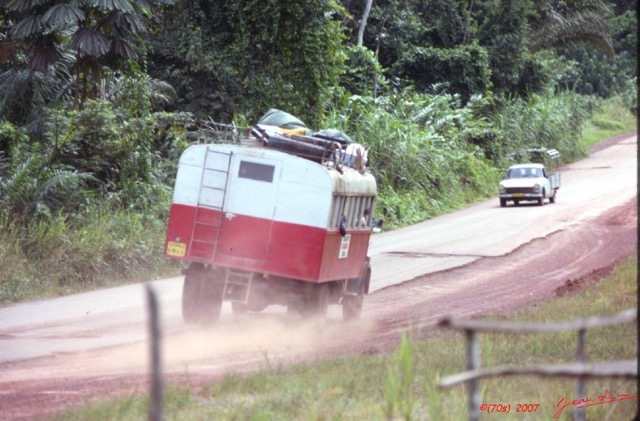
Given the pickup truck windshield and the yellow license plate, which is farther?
the pickup truck windshield

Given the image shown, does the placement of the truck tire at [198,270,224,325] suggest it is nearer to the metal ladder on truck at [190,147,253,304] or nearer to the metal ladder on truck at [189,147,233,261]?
the metal ladder on truck at [190,147,253,304]

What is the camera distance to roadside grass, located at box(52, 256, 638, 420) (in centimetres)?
853

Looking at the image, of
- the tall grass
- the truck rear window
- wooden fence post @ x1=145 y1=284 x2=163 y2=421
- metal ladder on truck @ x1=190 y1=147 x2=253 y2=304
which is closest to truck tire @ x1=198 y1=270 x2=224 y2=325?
metal ladder on truck @ x1=190 y1=147 x2=253 y2=304

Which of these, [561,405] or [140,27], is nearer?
[561,405]

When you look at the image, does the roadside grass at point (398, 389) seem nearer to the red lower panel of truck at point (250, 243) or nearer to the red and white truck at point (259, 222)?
the red lower panel of truck at point (250, 243)

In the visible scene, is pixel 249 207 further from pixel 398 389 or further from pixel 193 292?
pixel 398 389

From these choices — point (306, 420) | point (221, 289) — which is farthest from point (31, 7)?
point (306, 420)

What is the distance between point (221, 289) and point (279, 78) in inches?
674

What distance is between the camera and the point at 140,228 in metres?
21.7

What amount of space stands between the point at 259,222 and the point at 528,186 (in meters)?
25.0

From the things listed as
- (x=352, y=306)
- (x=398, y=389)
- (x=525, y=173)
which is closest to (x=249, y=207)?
(x=352, y=306)

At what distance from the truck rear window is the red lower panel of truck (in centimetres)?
55

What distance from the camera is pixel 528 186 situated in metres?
37.8

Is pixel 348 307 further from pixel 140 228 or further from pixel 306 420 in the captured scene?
pixel 306 420
